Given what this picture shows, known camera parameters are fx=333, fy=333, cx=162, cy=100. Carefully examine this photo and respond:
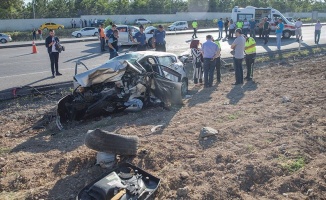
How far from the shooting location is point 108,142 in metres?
4.91

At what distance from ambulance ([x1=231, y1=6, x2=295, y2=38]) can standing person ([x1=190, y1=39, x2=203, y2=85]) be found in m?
17.1

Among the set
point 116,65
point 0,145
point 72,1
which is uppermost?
point 72,1

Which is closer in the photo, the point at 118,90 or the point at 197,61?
the point at 118,90

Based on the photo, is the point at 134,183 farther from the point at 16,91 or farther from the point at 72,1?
the point at 72,1

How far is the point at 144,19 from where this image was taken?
166 ft

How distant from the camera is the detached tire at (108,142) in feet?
15.9

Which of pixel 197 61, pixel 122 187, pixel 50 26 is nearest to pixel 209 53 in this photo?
pixel 197 61

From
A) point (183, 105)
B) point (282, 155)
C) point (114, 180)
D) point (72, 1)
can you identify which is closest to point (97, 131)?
point (114, 180)

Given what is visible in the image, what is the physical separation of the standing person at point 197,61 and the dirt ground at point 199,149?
2.59m

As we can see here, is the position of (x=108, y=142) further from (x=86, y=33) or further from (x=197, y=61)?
(x=86, y=33)

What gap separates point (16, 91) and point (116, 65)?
4005 millimetres

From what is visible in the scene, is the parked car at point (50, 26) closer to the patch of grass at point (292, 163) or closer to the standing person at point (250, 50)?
the standing person at point (250, 50)

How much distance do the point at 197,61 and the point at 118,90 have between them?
4565mm

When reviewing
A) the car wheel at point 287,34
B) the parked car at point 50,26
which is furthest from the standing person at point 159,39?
the parked car at point 50,26
